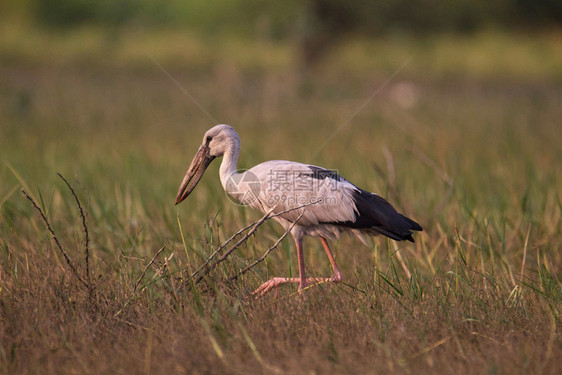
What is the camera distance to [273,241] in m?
4.75

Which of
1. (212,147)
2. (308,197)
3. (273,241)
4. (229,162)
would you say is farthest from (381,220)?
(212,147)

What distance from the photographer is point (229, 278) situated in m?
3.54

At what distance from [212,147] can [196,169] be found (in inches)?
8.8

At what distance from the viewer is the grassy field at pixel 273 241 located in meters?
2.97

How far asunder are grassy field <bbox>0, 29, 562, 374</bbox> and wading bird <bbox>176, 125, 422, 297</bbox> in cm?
22

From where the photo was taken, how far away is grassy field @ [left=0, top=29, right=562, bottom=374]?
2969mm

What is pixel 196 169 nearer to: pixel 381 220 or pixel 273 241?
pixel 273 241

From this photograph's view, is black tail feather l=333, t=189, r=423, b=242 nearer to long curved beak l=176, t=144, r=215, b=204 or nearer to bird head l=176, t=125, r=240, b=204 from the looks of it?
bird head l=176, t=125, r=240, b=204

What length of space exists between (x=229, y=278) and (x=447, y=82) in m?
16.1

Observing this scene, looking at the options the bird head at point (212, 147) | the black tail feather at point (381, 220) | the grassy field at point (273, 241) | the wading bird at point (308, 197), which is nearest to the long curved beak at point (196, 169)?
A: the bird head at point (212, 147)

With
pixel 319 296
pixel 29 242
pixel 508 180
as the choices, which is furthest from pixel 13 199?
pixel 508 180

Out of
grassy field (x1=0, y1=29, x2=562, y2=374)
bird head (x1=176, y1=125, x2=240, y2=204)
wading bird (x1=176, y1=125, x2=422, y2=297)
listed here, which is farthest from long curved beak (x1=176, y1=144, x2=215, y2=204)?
grassy field (x1=0, y1=29, x2=562, y2=374)

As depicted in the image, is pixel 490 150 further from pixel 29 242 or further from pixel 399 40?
pixel 399 40

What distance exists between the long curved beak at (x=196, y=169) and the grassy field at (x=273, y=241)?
1.07ft
